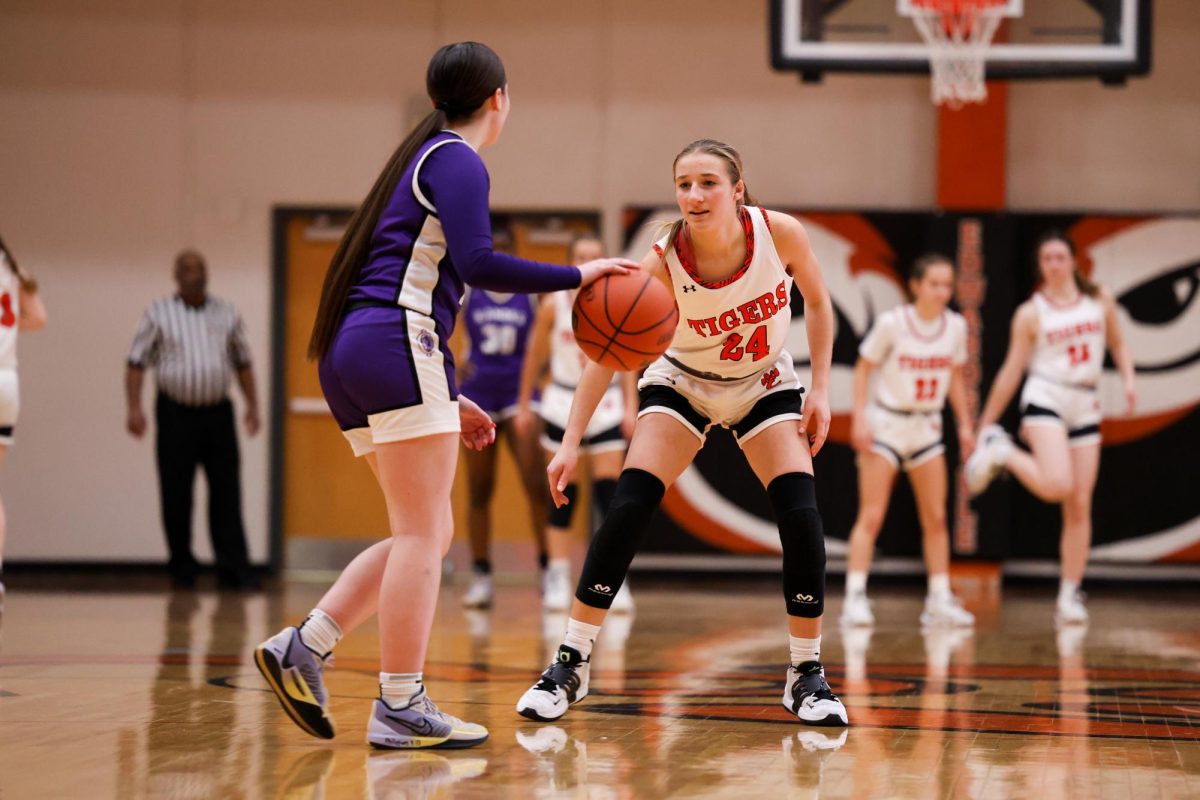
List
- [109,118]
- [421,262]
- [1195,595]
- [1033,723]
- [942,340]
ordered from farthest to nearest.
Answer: [109,118] < [1195,595] < [942,340] < [1033,723] < [421,262]

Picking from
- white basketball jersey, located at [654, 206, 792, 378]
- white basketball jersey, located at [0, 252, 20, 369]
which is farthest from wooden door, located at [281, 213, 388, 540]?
white basketball jersey, located at [654, 206, 792, 378]

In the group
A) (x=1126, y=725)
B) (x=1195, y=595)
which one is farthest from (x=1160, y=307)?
(x=1126, y=725)

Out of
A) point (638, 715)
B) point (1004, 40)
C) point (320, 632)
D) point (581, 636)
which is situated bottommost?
point (638, 715)

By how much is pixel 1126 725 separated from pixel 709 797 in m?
1.69

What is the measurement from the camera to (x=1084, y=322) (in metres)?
7.39

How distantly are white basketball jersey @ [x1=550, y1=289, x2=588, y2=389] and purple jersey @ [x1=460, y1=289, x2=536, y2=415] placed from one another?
1.28 feet

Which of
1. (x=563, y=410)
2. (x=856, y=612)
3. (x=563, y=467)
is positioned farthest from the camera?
(x=563, y=410)

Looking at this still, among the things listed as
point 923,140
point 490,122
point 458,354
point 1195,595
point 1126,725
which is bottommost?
point 1195,595

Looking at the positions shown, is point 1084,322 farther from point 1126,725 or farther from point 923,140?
point 1126,725

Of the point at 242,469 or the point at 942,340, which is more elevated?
the point at 942,340

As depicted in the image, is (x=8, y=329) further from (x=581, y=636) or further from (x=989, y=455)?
(x=989, y=455)

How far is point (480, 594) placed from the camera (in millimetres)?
7812

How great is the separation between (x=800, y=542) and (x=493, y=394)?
426 cm

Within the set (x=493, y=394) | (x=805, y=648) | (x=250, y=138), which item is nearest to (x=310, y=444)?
(x=250, y=138)
